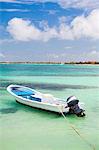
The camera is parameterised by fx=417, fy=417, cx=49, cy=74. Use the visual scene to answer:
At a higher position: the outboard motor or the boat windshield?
the boat windshield

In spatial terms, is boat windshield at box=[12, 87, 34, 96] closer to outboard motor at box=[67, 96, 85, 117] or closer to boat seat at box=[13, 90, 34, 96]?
boat seat at box=[13, 90, 34, 96]

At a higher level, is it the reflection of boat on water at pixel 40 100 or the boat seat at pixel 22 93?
the boat seat at pixel 22 93

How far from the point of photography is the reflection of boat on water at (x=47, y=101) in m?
2.54

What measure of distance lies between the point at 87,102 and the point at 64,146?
1.00ft

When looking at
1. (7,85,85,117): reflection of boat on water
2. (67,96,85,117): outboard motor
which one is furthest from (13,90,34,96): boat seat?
(67,96,85,117): outboard motor

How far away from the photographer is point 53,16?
8.16 feet

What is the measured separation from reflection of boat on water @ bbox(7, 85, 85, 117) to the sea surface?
0.03 meters

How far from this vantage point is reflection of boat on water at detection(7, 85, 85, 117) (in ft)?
8.33

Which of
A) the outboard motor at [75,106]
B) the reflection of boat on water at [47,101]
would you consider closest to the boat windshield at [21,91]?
the reflection of boat on water at [47,101]

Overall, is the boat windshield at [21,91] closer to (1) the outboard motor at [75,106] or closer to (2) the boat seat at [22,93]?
(2) the boat seat at [22,93]

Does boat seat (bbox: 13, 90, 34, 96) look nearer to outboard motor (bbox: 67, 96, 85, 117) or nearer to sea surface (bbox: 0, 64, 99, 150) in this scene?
sea surface (bbox: 0, 64, 99, 150)

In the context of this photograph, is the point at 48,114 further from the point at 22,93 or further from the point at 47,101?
the point at 22,93

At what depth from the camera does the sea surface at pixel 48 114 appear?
2480mm

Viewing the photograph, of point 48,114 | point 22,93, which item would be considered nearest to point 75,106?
point 48,114
